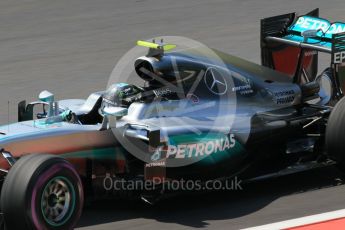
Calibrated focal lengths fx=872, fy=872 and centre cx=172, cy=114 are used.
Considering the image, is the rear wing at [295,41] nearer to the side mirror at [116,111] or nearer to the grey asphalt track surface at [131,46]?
the grey asphalt track surface at [131,46]

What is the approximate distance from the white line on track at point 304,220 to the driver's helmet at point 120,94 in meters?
1.84

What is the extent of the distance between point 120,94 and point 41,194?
1.69m

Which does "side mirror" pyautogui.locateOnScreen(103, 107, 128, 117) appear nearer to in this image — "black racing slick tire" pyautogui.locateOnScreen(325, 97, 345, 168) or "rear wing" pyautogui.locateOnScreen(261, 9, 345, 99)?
"black racing slick tire" pyautogui.locateOnScreen(325, 97, 345, 168)

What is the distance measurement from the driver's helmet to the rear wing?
6.73 feet

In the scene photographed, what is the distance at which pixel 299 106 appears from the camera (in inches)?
354

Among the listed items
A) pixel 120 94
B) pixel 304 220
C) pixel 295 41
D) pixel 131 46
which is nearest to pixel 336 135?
pixel 304 220

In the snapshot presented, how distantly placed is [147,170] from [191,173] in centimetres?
43

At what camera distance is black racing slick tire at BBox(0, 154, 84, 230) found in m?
6.63

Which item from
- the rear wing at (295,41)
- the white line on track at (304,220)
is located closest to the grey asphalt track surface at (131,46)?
the white line on track at (304,220)

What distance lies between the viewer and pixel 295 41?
9469 mm

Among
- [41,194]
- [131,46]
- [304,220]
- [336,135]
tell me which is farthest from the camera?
[131,46]

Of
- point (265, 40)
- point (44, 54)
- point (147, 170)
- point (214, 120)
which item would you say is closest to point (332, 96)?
point (265, 40)

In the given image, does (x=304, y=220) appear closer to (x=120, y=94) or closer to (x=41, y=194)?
(x=120, y=94)

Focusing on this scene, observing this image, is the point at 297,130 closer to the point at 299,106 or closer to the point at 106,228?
the point at 299,106
